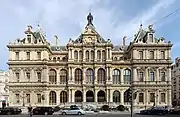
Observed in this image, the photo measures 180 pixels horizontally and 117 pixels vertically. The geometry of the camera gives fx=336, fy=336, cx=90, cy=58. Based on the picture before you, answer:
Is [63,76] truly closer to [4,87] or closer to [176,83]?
[4,87]

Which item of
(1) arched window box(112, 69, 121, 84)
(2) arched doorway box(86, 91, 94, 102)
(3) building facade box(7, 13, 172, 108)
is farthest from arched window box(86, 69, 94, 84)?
(1) arched window box(112, 69, 121, 84)

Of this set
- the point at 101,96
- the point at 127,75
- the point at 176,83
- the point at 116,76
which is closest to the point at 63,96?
the point at 101,96

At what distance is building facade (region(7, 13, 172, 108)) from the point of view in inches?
3287

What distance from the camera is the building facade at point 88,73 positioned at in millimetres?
83500

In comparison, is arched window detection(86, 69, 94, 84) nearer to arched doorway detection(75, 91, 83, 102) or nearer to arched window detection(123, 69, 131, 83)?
arched doorway detection(75, 91, 83, 102)

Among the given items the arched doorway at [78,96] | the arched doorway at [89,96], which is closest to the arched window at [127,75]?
the arched doorway at [89,96]

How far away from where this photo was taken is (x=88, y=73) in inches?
3339

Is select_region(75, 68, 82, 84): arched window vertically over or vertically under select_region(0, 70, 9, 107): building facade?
over

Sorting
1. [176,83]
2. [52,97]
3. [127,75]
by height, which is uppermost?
[127,75]

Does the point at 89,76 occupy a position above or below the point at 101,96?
above

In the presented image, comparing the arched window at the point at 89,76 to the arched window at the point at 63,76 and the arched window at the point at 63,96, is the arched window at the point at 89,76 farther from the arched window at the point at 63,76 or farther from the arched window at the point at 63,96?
the arched window at the point at 63,96

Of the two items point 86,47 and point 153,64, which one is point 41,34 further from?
point 153,64

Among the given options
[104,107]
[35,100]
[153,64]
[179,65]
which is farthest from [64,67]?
[179,65]

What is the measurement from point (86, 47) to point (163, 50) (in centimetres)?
1949
